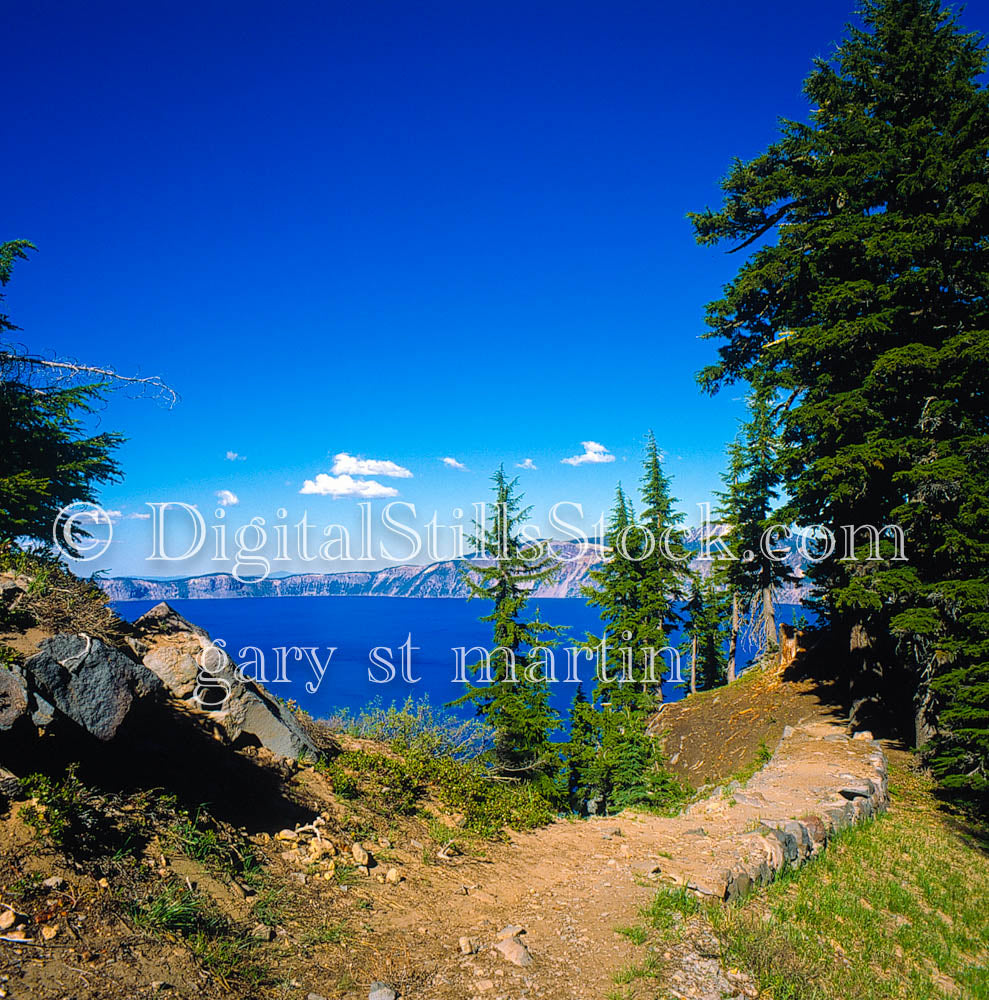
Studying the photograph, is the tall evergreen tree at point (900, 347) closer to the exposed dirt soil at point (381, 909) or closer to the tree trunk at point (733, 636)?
the exposed dirt soil at point (381, 909)

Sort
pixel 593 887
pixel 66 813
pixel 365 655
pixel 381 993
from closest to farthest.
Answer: pixel 381 993 < pixel 66 813 < pixel 593 887 < pixel 365 655

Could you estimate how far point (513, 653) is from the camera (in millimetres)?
17766

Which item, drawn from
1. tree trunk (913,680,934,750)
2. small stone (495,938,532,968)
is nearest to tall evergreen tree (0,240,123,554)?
small stone (495,938,532,968)

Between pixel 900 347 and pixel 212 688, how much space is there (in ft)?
47.6

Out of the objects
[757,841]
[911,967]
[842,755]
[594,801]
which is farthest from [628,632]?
[911,967]

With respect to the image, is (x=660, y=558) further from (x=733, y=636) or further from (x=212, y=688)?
(x=212, y=688)

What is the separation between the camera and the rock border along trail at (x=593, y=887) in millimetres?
4879

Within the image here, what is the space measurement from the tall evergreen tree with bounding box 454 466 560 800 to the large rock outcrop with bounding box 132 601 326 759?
8.77 m

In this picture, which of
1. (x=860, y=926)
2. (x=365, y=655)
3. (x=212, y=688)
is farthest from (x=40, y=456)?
(x=365, y=655)

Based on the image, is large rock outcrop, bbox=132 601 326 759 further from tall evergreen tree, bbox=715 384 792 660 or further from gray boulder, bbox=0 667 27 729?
tall evergreen tree, bbox=715 384 792 660

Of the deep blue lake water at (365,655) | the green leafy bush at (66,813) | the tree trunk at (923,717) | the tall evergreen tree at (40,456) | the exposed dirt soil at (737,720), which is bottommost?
the deep blue lake water at (365,655)

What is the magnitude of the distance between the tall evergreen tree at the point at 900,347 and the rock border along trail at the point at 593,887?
9.48 ft

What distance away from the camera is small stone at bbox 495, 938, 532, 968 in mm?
5047

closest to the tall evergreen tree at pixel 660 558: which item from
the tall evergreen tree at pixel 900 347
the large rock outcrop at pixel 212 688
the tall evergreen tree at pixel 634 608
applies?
the tall evergreen tree at pixel 634 608
